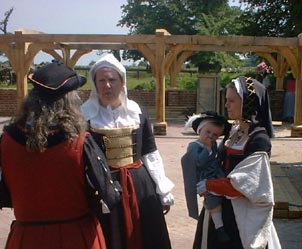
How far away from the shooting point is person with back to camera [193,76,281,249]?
2.67m

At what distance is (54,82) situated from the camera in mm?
2297

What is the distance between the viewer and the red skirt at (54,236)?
2.33m

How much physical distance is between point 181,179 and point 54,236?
5.55m

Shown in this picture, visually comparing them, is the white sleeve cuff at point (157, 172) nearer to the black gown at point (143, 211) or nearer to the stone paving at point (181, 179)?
the black gown at point (143, 211)

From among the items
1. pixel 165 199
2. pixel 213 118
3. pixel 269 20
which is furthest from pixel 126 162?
pixel 269 20

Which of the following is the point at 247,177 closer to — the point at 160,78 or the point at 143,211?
the point at 143,211

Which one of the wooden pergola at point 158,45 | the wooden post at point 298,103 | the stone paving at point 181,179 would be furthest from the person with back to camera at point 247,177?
the wooden post at point 298,103

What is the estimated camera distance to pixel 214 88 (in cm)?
1603

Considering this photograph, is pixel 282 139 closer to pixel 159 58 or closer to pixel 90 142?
pixel 159 58

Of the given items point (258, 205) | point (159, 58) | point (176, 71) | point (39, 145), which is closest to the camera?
point (39, 145)

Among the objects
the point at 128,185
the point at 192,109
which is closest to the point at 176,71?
the point at 192,109

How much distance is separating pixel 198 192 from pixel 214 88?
1335 centimetres

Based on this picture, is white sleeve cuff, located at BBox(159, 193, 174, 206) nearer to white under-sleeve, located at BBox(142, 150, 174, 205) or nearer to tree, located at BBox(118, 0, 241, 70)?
white under-sleeve, located at BBox(142, 150, 174, 205)

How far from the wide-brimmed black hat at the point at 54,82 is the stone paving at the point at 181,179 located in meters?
2.74
